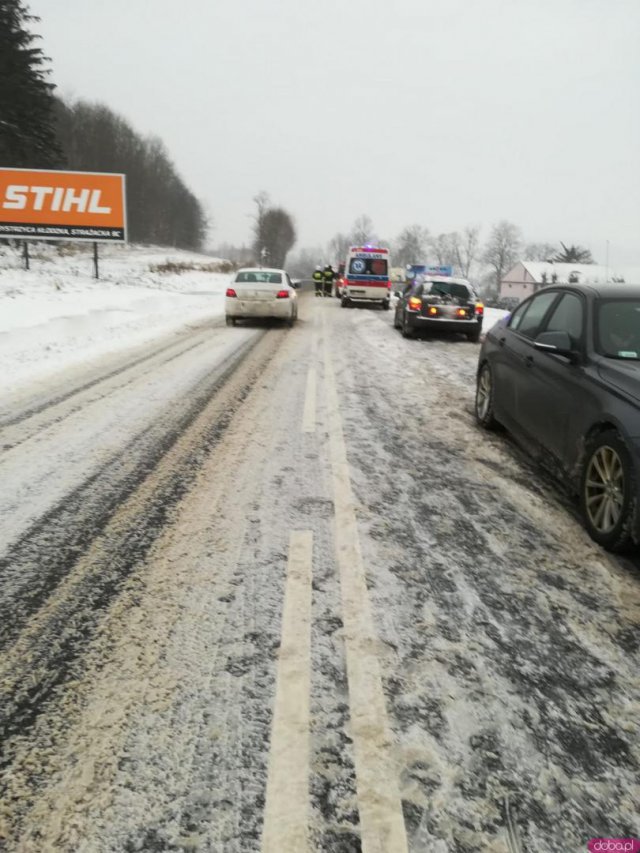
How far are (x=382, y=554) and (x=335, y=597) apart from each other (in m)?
0.53

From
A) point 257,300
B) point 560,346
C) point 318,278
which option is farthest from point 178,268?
point 560,346

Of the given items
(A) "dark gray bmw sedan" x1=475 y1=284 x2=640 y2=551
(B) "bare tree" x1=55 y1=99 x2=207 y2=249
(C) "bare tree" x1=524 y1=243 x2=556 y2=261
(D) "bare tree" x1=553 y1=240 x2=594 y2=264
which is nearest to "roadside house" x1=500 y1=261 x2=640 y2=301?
(D) "bare tree" x1=553 y1=240 x2=594 y2=264

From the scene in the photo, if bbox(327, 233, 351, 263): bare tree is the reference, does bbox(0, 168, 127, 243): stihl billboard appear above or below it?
below

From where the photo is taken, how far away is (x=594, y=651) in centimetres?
237

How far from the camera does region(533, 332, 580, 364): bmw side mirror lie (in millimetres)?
3878

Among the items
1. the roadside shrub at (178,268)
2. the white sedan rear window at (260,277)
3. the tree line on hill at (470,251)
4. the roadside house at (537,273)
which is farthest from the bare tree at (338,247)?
the white sedan rear window at (260,277)

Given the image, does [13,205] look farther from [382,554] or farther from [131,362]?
[382,554]

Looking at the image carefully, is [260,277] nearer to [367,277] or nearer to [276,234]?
[367,277]

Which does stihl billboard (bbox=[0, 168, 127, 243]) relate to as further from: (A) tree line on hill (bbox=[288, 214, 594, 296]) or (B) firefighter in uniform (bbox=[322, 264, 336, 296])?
(A) tree line on hill (bbox=[288, 214, 594, 296])

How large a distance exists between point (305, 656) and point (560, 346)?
9.36 ft

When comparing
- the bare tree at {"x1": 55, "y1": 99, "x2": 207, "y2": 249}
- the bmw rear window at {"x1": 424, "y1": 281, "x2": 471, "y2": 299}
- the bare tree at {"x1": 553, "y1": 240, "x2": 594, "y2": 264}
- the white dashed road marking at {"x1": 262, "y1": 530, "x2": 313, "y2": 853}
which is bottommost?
the white dashed road marking at {"x1": 262, "y1": 530, "x2": 313, "y2": 853}

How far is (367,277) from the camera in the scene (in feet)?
80.7

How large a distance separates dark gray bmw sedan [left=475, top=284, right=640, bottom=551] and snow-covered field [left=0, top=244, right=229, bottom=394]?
244 inches

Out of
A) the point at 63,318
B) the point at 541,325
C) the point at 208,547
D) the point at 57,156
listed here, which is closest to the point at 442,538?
the point at 208,547
